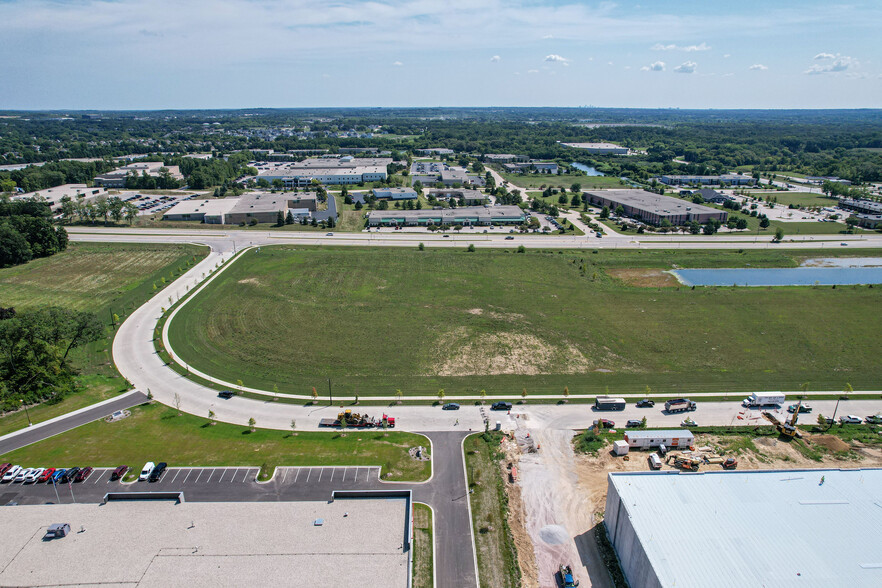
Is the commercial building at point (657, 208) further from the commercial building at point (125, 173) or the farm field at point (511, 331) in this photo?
the commercial building at point (125, 173)

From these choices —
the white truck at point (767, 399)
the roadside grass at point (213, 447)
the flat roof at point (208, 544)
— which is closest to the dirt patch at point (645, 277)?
the white truck at point (767, 399)

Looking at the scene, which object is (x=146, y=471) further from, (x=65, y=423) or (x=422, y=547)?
(x=422, y=547)

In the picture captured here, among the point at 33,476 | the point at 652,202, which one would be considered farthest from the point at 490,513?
the point at 652,202

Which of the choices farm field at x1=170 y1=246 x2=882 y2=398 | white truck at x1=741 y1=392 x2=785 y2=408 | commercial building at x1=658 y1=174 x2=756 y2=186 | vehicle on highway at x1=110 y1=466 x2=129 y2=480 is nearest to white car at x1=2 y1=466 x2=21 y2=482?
vehicle on highway at x1=110 y1=466 x2=129 y2=480

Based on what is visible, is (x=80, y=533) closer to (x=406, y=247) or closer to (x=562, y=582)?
(x=562, y=582)

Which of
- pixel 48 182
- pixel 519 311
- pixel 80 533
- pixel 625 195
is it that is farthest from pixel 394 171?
pixel 80 533
